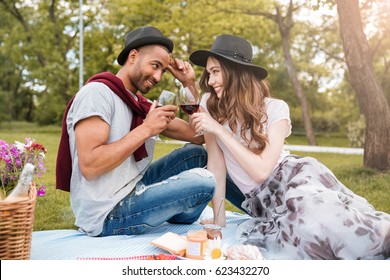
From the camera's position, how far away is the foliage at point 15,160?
121 inches

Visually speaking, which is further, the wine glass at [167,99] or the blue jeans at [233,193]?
the blue jeans at [233,193]

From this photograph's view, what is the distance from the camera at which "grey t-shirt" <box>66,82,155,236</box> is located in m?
3.52

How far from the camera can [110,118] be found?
3.62 meters

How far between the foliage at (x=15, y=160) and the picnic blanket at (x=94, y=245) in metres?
0.68

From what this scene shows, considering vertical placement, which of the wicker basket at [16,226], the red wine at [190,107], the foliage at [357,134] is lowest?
the foliage at [357,134]

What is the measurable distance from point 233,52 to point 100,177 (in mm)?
1411

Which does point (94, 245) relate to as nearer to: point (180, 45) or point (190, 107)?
point (190, 107)

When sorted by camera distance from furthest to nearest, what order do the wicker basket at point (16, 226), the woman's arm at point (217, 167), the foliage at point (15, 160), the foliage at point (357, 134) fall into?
the foliage at point (357, 134), the woman's arm at point (217, 167), the foliage at point (15, 160), the wicker basket at point (16, 226)

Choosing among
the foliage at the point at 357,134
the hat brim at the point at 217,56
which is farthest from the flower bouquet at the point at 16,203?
the foliage at the point at 357,134

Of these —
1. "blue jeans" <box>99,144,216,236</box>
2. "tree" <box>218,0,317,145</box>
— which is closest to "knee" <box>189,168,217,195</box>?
"blue jeans" <box>99,144,216,236</box>

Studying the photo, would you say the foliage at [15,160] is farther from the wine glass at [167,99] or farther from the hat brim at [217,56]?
the hat brim at [217,56]

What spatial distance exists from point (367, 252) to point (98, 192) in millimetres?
1888

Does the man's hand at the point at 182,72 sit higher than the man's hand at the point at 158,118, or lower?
higher
